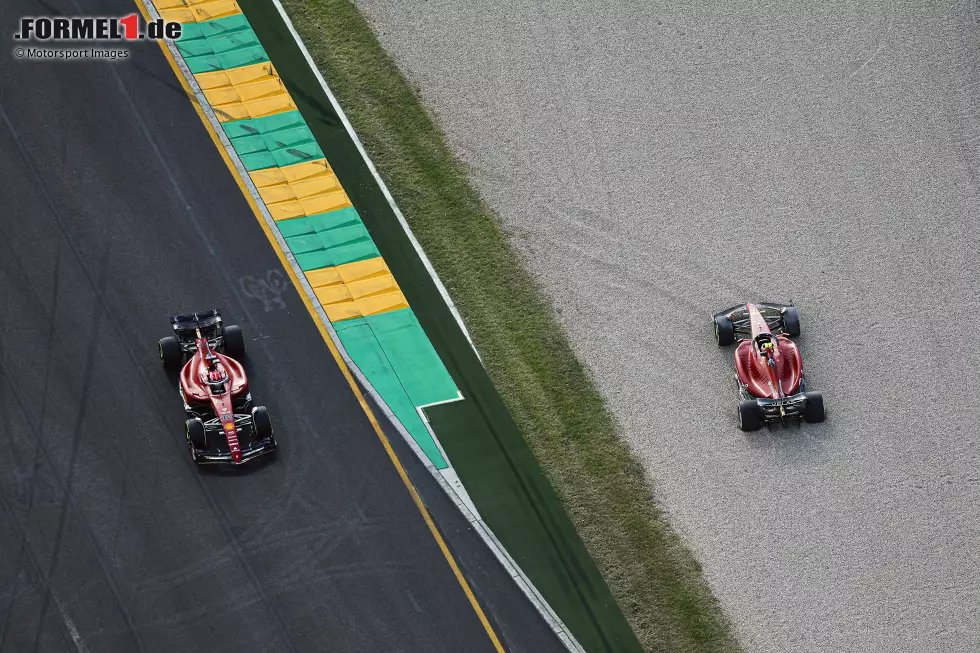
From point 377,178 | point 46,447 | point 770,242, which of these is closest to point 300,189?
point 377,178

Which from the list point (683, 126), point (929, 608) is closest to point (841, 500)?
point (929, 608)

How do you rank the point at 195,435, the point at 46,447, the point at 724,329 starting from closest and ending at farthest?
the point at 195,435 → the point at 46,447 → the point at 724,329

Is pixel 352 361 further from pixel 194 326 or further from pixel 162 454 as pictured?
pixel 162 454

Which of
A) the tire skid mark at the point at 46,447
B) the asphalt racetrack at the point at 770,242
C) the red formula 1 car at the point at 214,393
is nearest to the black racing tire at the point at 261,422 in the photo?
the red formula 1 car at the point at 214,393

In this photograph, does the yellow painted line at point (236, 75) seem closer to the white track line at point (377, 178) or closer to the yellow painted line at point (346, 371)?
the yellow painted line at point (346, 371)

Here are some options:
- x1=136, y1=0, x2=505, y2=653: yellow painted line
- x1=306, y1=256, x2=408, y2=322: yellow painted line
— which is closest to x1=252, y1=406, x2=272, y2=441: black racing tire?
x1=136, y1=0, x2=505, y2=653: yellow painted line
